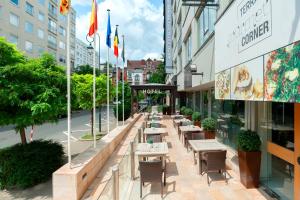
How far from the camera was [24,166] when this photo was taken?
307 inches

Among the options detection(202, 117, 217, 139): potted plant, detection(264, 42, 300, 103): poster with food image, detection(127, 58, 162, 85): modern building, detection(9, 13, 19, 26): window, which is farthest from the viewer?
detection(127, 58, 162, 85): modern building

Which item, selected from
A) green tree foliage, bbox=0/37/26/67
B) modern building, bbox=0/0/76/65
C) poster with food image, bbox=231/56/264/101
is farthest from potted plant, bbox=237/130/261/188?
modern building, bbox=0/0/76/65

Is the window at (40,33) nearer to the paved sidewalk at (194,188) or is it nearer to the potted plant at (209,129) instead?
the potted plant at (209,129)

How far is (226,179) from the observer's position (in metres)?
7.38

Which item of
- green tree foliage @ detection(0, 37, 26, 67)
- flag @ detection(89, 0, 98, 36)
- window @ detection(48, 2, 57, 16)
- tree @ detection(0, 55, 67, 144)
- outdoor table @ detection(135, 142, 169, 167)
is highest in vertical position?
window @ detection(48, 2, 57, 16)

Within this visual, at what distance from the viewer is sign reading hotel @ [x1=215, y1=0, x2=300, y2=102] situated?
3777 mm

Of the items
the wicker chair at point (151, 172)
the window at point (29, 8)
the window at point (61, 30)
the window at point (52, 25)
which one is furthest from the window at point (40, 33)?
the wicker chair at point (151, 172)

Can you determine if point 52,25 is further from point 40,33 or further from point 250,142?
point 250,142

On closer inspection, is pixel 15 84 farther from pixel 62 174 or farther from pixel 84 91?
pixel 84 91

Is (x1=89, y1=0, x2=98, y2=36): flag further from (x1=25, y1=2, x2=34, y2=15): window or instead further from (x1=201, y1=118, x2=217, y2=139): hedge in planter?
(x1=25, y1=2, x2=34, y2=15): window

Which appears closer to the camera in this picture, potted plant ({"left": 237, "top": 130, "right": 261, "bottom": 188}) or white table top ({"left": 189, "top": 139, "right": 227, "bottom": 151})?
potted plant ({"left": 237, "top": 130, "right": 261, "bottom": 188})

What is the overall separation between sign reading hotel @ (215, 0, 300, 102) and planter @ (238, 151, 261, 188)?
1.49 meters

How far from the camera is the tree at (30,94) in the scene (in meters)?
7.46

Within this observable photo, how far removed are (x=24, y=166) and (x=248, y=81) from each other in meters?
6.74
